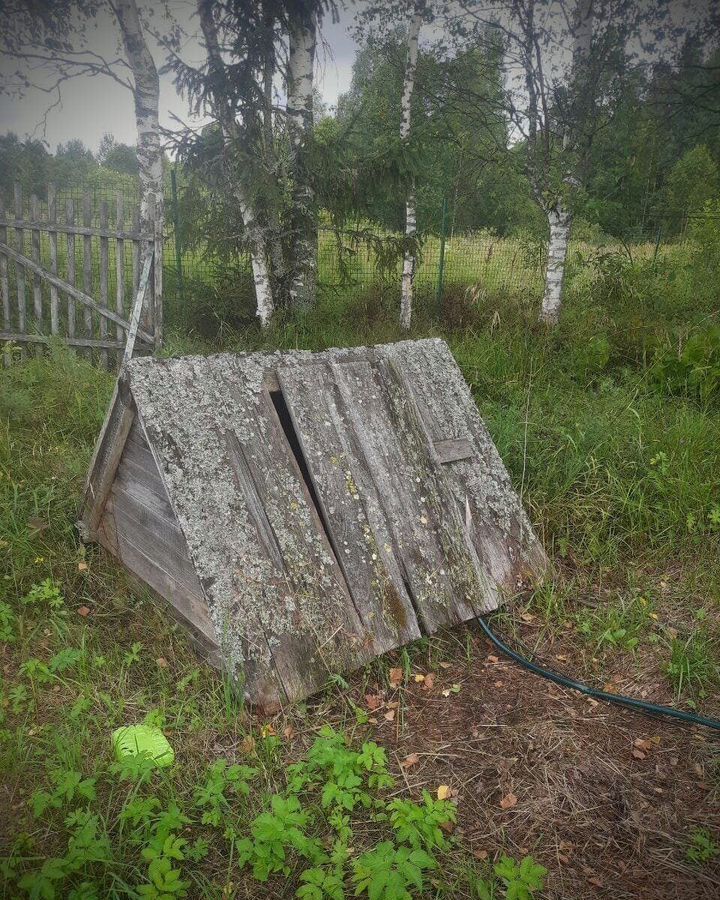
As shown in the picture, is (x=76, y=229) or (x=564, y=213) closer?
(x=76, y=229)

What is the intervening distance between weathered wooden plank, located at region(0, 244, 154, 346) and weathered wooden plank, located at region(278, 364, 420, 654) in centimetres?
453

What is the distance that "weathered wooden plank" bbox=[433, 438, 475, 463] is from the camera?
3178mm

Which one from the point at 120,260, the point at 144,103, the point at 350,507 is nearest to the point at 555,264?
the point at 120,260

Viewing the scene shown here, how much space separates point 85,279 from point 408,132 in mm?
4692

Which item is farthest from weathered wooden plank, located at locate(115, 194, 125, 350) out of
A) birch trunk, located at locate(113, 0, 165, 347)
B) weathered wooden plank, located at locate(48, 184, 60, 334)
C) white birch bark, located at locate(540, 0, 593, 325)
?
white birch bark, located at locate(540, 0, 593, 325)

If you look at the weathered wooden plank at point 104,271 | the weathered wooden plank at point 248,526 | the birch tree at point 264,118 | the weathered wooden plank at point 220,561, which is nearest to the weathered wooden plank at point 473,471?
the weathered wooden plank at point 248,526

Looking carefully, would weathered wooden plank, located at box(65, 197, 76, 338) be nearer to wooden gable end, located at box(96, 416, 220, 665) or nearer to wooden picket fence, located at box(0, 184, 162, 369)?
wooden picket fence, located at box(0, 184, 162, 369)

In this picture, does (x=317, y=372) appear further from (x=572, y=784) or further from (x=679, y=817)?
(x=679, y=817)

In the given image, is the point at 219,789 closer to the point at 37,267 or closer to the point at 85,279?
the point at 85,279

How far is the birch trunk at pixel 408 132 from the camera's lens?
24.7 ft

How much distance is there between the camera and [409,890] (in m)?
1.77

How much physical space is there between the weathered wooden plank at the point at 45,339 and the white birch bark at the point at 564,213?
531 cm

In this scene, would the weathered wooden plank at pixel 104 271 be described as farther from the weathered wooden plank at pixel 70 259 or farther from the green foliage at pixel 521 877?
the green foliage at pixel 521 877

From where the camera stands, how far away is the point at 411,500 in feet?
9.64
